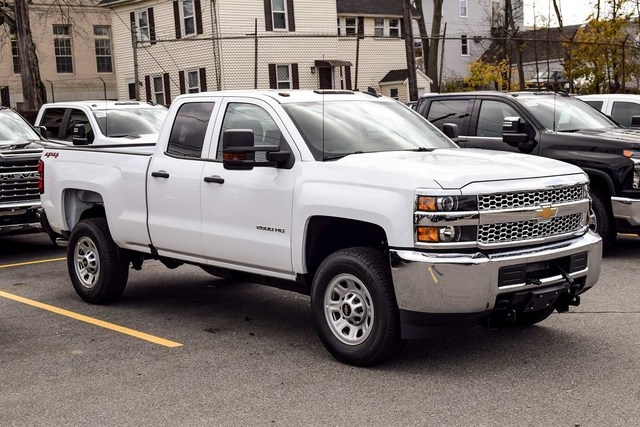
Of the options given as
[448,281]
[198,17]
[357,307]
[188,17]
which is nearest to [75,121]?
[357,307]

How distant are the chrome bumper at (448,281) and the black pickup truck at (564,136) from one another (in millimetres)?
4077

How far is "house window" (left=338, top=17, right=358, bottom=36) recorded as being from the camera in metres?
47.2

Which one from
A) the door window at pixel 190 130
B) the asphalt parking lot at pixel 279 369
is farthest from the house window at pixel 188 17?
the door window at pixel 190 130

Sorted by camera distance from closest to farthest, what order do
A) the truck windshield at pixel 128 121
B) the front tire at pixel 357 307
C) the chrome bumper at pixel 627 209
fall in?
the front tire at pixel 357 307 < the chrome bumper at pixel 627 209 < the truck windshield at pixel 128 121

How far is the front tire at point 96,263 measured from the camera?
29.2ft

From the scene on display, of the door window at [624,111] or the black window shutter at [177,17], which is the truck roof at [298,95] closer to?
the door window at [624,111]

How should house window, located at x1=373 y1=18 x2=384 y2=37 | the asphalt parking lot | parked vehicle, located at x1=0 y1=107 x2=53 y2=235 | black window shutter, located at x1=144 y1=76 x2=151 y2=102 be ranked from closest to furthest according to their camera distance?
the asphalt parking lot < parked vehicle, located at x1=0 y1=107 x2=53 y2=235 < black window shutter, located at x1=144 y1=76 x2=151 y2=102 < house window, located at x1=373 y1=18 x2=384 y2=37

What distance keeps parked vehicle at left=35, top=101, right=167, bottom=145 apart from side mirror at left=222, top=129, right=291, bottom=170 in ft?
26.8

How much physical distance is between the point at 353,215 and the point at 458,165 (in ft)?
2.71

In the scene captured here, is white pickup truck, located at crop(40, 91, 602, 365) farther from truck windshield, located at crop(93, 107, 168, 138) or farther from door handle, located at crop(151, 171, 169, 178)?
truck windshield, located at crop(93, 107, 168, 138)

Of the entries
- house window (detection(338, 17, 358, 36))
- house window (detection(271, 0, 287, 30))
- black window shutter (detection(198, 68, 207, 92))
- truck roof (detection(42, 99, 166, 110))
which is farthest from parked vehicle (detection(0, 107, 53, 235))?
house window (detection(338, 17, 358, 36))

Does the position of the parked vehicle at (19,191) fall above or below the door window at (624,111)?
below

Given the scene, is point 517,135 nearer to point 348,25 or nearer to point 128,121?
point 128,121

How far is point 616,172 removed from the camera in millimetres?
10820
